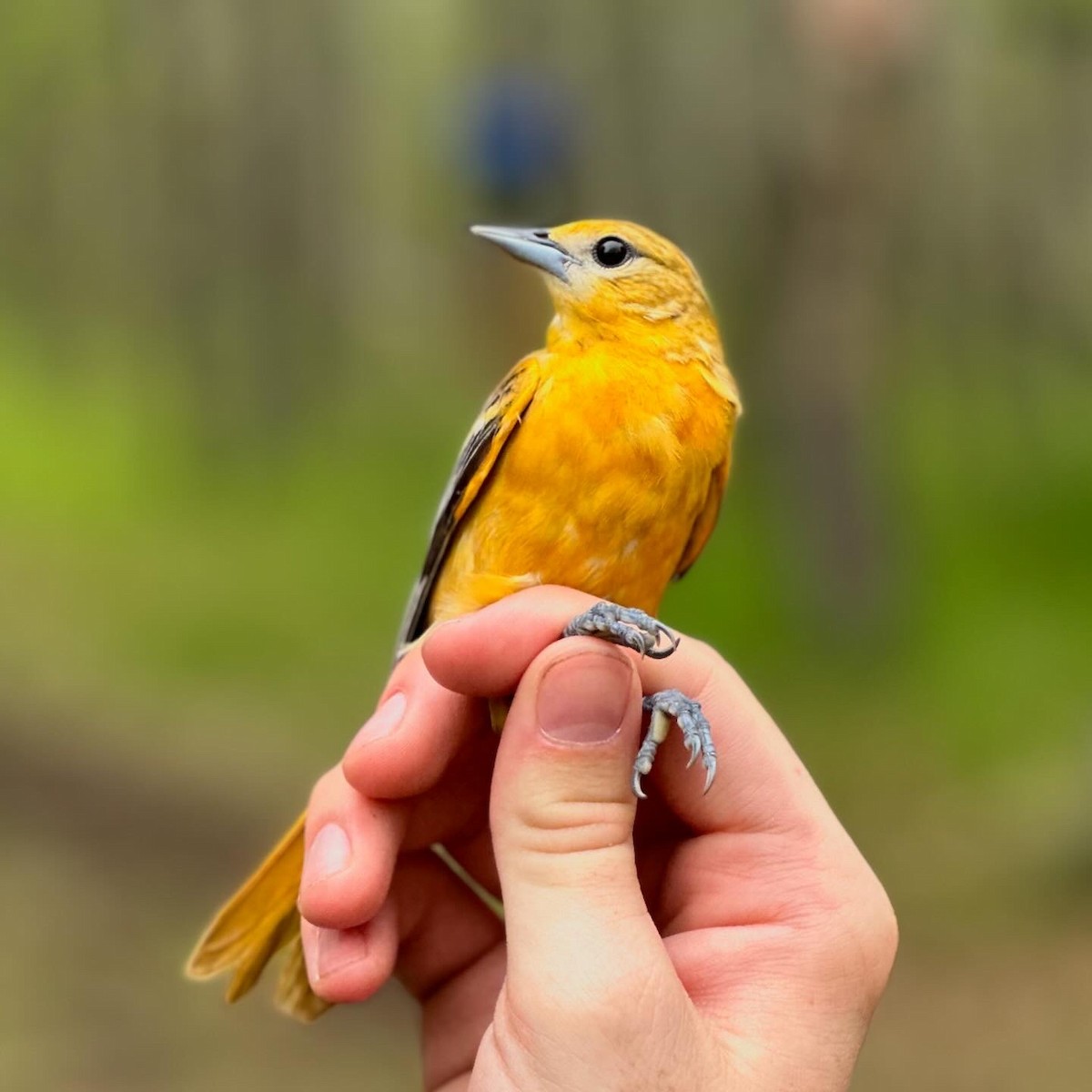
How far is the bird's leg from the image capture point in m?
2.24

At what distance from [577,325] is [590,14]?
23.7ft

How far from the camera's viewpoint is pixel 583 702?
7.00ft

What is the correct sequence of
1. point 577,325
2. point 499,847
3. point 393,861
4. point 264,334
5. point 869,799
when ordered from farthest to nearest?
point 264,334 → point 869,799 → point 577,325 → point 393,861 → point 499,847

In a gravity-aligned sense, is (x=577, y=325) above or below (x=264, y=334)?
above

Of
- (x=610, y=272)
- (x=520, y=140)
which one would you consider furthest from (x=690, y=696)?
(x=520, y=140)

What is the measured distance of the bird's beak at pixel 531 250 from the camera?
287 centimetres

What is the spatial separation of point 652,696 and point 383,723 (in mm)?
609

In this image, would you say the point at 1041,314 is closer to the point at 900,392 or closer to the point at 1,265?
the point at 900,392

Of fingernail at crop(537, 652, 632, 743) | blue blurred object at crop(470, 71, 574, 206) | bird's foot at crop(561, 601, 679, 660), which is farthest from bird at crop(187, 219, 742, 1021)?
blue blurred object at crop(470, 71, 574, 206)

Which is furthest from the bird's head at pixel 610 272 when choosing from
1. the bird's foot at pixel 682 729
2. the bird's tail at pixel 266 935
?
the bird's tail at pixel 266 935

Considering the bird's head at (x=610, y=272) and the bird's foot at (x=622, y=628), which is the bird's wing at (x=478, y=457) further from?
the bird's foot at (x=622, y=628)

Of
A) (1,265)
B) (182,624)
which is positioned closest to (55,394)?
(1,265)

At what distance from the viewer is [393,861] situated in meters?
2.55

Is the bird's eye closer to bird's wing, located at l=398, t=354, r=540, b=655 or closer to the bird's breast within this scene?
bird's wing, located at l=398, t=354, r=540, b=655
